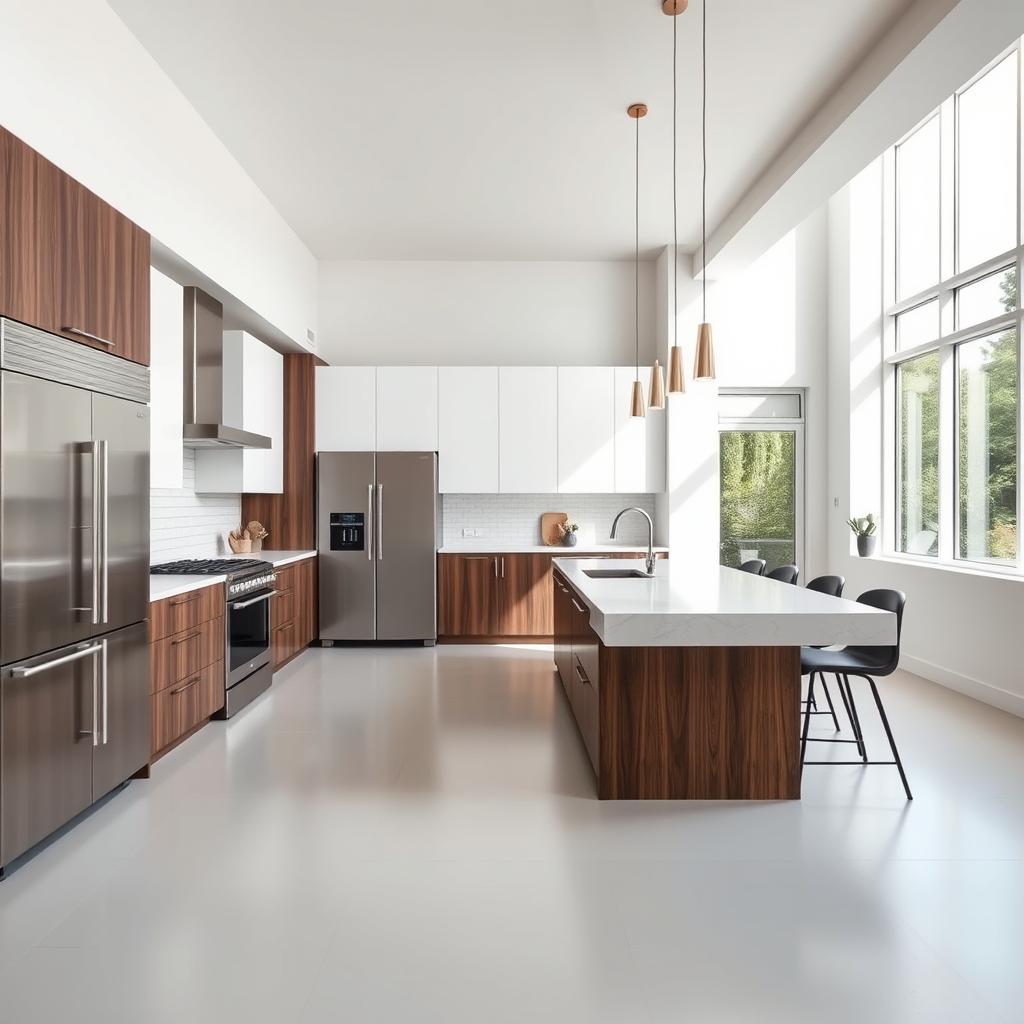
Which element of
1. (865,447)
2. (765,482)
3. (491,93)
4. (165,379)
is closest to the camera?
(165,379)

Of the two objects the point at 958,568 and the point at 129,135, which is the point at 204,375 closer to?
the point at 129,135

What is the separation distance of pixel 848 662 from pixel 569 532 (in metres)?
3.61

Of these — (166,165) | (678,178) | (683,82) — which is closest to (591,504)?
(678,178)

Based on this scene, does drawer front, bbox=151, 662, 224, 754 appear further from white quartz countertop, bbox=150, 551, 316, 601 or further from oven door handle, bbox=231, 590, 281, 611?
white quartz countertop, bbox=150, 551, 316, 601

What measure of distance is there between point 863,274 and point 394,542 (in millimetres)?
4650

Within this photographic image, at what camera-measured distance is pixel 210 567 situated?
180 inches

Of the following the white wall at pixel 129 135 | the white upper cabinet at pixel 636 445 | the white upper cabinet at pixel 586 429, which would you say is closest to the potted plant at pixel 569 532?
the white upper cabinet at pixel 586 429

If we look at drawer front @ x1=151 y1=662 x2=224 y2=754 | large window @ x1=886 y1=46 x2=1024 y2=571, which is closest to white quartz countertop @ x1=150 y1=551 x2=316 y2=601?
drawer front @ x1=151 y1=662 x2=224 y2=754

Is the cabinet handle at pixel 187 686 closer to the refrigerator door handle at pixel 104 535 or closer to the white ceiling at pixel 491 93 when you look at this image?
the refrigerator door handle at pixel 104 535

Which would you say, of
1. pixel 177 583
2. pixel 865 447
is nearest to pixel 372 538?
pixel 177 583

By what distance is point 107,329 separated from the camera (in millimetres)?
3037

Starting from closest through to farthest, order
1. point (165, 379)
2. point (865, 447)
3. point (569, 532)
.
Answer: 1. point (165, 379)
2. point (865, 447)
3. point (569, 532)

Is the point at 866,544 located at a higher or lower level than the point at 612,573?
higher

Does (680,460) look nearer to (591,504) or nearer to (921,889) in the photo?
(591,504)
